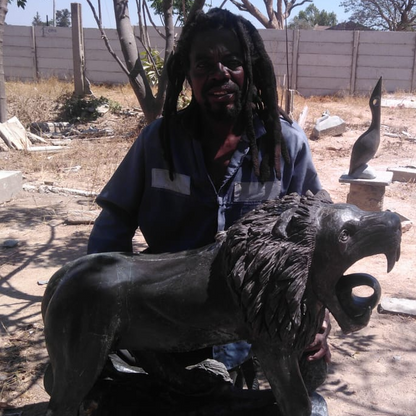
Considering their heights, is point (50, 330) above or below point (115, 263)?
below

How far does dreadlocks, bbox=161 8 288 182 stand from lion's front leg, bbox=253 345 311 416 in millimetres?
742

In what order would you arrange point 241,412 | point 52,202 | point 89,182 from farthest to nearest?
point 89,182, point 52,202, point 241,412

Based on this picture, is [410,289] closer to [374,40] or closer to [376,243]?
[376,243]

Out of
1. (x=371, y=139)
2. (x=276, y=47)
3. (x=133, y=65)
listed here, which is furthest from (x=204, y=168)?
(x=276, y=47)

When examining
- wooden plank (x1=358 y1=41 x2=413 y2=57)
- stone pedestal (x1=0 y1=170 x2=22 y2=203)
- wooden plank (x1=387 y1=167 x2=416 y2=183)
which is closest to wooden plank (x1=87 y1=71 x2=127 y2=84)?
wooden plank (x1=358 y1=41 x2=413 y2=57)

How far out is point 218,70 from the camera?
182 centimetres

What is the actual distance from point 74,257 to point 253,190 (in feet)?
9.89

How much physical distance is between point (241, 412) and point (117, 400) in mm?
441

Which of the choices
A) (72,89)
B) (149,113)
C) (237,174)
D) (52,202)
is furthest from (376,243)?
(72,89)

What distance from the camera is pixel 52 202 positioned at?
21.1 feet

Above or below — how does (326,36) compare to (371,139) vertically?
above

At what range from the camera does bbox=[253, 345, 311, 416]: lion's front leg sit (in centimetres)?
146

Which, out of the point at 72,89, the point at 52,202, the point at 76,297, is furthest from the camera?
the point at 72,89

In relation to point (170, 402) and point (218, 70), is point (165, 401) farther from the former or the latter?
point (218, 70)
